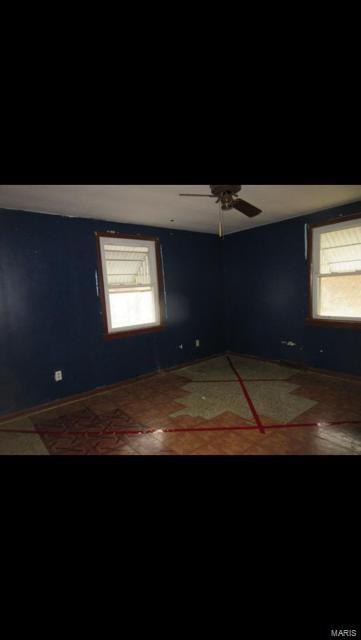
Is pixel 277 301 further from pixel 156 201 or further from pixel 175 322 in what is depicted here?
pixel 156 201

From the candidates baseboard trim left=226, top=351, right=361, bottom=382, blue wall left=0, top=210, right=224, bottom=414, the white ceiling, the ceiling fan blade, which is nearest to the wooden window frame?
the white ceiling

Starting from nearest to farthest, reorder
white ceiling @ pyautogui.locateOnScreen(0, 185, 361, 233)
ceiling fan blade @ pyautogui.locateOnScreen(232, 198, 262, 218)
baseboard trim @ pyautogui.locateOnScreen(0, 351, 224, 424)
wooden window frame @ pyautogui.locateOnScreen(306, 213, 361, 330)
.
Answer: ceiling fan blade @ pyautogui.locateOnScreen(232, 198, 262, 218) < white ceiling @ pyautogui.locateOnScreen(0, 185, 361, 233) < baseboard trim @ pyautogui.locateOnScreen(0, 351, 224, 424) < wooden window frame @ pyautogui.locateOnScreen(306, 213, 361, 330)

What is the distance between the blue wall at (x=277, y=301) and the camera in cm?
412

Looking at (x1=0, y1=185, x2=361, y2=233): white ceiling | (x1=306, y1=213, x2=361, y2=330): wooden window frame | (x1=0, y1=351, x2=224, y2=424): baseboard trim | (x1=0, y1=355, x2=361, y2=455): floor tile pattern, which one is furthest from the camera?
(x1=306, y1=213, x2=361, y2=330): wooden window frame

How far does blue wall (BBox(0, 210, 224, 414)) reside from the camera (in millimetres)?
3334

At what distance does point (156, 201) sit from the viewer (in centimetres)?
331

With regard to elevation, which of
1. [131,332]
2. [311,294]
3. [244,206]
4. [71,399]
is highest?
[244,206]

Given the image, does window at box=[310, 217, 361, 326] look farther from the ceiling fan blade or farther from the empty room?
the ceiling fan blade

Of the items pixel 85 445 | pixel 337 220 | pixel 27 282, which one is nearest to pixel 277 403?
pixel 85 445

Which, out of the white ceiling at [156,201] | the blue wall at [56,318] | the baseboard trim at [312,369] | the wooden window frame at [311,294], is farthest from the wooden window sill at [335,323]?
the blue wall at [56,318]

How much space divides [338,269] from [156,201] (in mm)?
2885

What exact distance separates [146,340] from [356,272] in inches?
134

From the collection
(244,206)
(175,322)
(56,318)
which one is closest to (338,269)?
(244,206)
